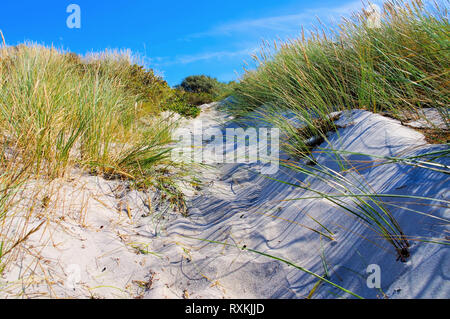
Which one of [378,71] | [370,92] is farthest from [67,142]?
[378,71]

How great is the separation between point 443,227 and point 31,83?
3.67m

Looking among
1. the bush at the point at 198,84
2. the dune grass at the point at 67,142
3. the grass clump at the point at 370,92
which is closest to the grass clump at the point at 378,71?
the grass clump at the point at 370,92

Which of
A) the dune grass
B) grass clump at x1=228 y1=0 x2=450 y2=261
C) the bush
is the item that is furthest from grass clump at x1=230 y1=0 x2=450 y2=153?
the bush

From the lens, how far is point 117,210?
250 centimetres

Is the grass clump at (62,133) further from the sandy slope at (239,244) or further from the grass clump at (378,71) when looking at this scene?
the grass clump at (378,71)

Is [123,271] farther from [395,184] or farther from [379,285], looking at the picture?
[395,184]

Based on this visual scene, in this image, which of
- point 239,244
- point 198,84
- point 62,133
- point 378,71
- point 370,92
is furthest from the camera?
point 198,84

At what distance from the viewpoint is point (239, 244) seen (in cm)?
206

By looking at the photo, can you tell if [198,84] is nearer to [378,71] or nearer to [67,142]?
[378,71]

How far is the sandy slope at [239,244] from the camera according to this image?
4.60 ft

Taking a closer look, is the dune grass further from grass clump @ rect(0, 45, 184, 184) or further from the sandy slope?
the sandy slope

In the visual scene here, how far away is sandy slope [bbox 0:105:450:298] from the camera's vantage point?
1.40 m
